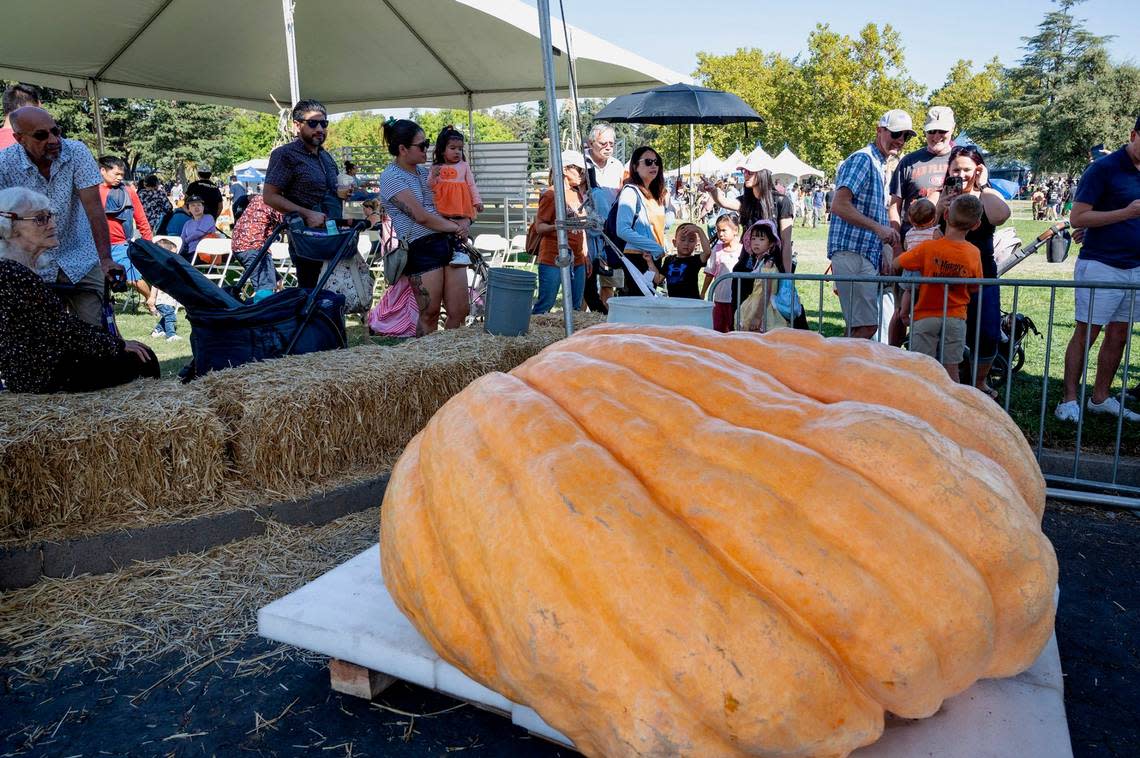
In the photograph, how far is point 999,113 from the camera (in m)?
63.8

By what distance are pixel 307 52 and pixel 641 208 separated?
7.87 m

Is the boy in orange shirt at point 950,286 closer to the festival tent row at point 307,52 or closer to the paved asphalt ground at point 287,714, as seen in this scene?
the paved asphalt ground at point 287,714

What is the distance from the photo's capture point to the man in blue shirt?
5219mm

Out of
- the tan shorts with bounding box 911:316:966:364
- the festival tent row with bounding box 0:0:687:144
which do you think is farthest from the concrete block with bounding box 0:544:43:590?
the festival tent row with bounding box 0:0:687:144

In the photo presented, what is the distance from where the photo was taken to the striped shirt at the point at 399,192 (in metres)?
6.00

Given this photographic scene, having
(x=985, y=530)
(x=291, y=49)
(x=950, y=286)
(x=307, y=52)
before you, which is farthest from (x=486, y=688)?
(x=307, y=52)

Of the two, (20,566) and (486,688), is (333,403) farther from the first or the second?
(486,688)

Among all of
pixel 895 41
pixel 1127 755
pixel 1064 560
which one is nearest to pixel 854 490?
pixel 1127 755

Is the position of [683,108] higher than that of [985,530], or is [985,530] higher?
[683,108]

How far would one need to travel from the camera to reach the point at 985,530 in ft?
5.68

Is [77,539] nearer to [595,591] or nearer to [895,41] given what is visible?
[595,591]

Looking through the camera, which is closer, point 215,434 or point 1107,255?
point 215,434

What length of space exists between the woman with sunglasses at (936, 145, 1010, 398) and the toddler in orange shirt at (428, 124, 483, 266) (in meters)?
3.58

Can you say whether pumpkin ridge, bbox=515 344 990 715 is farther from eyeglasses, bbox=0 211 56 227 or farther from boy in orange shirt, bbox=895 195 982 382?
eyeglasses, bbox=0 211 56 227
